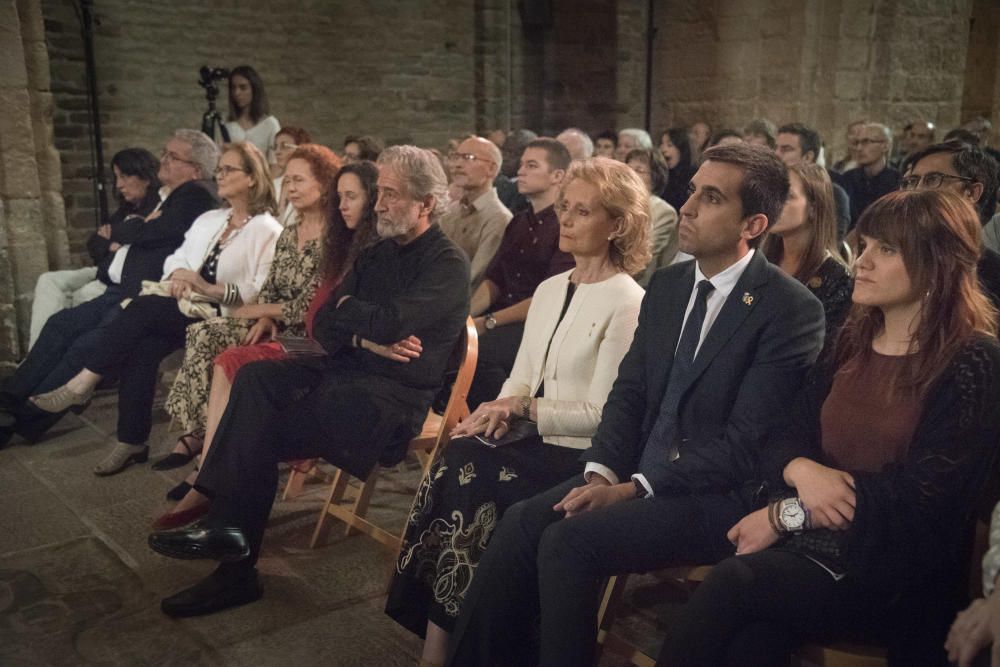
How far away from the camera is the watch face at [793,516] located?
6.52ft

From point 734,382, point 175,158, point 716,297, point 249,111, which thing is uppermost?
point 249,111

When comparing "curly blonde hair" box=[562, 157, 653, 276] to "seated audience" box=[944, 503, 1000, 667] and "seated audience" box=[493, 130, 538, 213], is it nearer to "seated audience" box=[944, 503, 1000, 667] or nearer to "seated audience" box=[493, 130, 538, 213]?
"seated audience" box=[944, 503, 1000, 667]

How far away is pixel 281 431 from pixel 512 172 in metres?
4.12

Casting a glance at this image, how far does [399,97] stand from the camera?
9875 mm

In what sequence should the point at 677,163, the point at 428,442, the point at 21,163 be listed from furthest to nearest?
the point at 677,163
the point at 21,163
the point at 428,442

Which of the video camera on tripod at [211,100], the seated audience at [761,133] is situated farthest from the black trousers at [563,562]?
the video camera on tripod at [211,100]

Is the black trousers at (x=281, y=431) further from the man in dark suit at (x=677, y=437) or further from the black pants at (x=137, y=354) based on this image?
the black pants at (x=137, y=354)

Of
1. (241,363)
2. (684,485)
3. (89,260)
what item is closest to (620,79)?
(89,260)

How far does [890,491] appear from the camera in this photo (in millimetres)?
1901

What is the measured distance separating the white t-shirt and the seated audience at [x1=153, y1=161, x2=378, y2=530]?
148 inches

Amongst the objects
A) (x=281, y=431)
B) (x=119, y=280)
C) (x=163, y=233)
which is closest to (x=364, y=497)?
(x=281, y=431)

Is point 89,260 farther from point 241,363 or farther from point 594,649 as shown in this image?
point 594,649

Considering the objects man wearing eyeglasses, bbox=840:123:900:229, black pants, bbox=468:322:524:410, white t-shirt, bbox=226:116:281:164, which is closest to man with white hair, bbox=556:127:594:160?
man wearing eyeglasses, bbox=840:123:900:229

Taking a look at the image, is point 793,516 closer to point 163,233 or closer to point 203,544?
point 203,544
